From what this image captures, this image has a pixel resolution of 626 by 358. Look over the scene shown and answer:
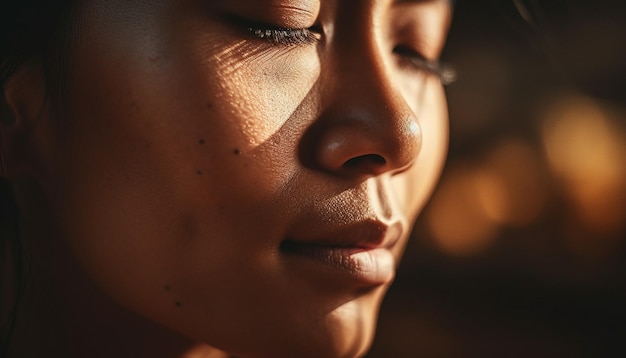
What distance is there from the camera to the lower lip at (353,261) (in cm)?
65

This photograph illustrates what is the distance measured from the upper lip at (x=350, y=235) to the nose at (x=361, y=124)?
48 millimetres

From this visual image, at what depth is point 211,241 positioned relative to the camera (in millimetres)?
622

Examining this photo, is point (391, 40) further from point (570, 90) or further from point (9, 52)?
point (570, 90)

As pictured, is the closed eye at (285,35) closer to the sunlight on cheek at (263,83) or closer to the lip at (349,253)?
the sunlight on cheek at (263,83)

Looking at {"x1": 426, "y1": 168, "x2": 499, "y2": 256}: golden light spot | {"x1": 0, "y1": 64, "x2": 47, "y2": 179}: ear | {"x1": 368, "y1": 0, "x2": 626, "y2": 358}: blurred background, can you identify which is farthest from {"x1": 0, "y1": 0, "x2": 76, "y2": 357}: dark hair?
{"x1": 426, "y1": 168, "x2": 499, "y2": 256}: golden light spot

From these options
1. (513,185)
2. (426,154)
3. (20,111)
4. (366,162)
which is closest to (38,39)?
(20,111)

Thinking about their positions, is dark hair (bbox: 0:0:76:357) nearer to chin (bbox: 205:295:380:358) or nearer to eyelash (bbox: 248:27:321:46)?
eyelash (bbox: 248:27:321:46)

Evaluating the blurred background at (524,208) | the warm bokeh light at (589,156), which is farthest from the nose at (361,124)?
the warm bokeh light at (589,156)

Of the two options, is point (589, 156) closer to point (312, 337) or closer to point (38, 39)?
point (312, 337)

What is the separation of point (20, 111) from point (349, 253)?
13.2 inches

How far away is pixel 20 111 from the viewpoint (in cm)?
66

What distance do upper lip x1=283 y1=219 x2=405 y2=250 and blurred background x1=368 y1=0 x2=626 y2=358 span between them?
0.75 metres

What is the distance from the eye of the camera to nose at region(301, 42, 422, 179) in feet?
2.06

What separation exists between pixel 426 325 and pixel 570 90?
0.55m
